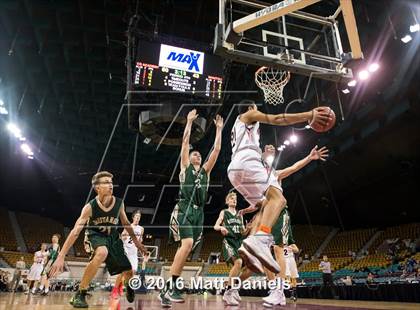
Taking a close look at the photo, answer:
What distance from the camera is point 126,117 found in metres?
14.8

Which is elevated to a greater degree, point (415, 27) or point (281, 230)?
point (415, 27)

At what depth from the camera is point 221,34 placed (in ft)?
17.8

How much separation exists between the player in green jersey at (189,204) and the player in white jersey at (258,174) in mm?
709

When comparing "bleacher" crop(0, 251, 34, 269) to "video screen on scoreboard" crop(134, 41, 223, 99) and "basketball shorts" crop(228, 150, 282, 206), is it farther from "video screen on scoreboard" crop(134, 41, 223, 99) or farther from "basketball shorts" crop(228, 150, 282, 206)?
"basketball shorts" crop(228, 150, 282, 206)

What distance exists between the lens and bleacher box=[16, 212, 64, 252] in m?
23.2

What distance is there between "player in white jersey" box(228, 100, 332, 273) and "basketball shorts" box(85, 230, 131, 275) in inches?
60.2

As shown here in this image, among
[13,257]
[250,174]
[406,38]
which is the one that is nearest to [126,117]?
[406,38]

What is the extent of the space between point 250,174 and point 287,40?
3737 mm

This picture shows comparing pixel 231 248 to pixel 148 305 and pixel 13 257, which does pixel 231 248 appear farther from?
pixel 13 257

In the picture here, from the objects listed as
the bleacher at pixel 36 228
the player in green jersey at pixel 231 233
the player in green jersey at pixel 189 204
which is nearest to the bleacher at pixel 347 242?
the player in green jersey at pixel 231 233

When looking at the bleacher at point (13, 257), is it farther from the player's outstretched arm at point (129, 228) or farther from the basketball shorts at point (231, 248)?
the player's outstretched arm at point (129, 228)

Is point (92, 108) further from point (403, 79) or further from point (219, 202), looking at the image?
point (219, 202)

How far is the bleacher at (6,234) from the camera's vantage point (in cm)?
2170

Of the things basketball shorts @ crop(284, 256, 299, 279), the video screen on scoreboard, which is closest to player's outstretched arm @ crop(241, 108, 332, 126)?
basketball shorts @ crop(284, 256, 299, 279)
